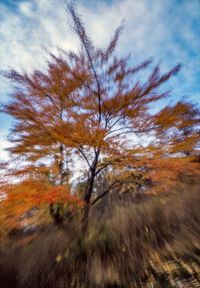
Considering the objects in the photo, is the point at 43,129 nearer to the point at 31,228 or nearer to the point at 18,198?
the point at 18,198

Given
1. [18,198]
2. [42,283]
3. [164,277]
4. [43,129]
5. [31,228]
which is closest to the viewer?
[164,277]

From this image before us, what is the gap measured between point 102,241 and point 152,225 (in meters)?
1.63

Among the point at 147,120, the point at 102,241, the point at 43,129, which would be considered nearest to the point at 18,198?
the point at 43,129

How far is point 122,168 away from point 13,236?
6.27m

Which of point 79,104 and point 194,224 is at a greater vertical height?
point 79,104

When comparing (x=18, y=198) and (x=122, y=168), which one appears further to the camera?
(x=122, y=168)

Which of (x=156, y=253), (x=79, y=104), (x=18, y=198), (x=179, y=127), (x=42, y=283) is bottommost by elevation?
(x=42, y=283)

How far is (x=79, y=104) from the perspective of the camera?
20.9 ft

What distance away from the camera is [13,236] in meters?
8.80

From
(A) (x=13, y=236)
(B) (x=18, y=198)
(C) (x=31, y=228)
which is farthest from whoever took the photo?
(C) (x=31, y=228)

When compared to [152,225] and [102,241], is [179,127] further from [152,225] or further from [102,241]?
[102,241]

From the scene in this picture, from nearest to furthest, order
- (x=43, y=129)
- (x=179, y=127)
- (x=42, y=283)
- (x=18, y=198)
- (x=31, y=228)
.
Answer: (x=42, y=283) → (x=18, y=198) → (x=43, y=129) → (x=179, y=127) → (x=31, y=228)

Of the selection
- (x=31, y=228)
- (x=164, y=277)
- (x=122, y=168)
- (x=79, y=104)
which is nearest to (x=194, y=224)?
(x=164, y=277)

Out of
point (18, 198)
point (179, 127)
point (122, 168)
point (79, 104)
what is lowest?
point (18, 198)
